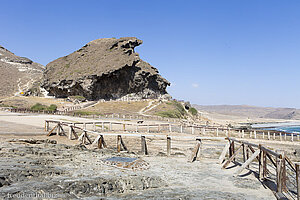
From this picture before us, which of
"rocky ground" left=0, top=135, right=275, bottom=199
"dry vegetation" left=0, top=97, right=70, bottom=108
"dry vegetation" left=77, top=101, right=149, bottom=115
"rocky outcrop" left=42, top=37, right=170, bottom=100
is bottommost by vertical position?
"rocky ground" left=0, top=135, right=275, bottom=199

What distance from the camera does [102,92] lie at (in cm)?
9681

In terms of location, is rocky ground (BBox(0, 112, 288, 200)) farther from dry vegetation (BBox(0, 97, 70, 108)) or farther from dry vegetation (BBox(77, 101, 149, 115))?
dry vegetation (BBox(0, 97, 70, 108))

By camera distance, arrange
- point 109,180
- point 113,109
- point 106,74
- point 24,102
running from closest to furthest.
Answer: point 109,180 → point 113,109 → point 24,102 → point 106,74

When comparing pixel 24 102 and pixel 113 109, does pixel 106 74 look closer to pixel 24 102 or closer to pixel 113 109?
pixel 113 109

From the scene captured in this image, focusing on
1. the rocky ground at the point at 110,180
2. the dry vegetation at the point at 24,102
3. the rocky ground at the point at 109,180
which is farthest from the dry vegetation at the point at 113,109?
the rocky ground at the point at 109,180

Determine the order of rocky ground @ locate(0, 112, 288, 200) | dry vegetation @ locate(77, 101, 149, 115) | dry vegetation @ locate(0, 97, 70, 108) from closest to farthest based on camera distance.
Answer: rocky ground @ locate(0, 112, 288, 200) < dry vegetation @ locate(77, 101, 149, 115) < dry vegetation @ locate(0, 97, 70, 108)

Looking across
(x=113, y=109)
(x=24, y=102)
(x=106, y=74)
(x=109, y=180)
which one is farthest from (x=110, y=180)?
(x=106, y=74)

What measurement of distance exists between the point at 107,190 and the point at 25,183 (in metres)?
2.38

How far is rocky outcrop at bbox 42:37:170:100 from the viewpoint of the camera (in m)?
93.4

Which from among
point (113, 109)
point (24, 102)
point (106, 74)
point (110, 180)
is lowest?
point (110, 180)

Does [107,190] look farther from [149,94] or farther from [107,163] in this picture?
[149,94]

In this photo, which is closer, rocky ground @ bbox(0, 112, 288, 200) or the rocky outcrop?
rocky ground @ bbox(0, 112, 288, 200)

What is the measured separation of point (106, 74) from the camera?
93062 millimetres

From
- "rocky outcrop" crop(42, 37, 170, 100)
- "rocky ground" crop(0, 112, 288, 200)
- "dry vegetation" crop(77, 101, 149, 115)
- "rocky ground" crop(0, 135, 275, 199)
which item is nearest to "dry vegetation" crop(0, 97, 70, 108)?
"dry vegetation" crop(77, 101, 149, 115)
